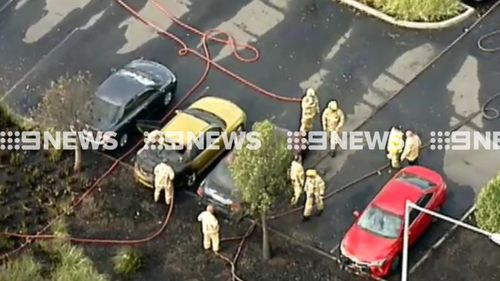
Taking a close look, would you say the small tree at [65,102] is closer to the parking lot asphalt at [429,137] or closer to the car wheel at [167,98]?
the car wheel at [167,98]

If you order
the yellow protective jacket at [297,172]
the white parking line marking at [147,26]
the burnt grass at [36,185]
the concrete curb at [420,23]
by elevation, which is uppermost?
the concrete curb at [420,23]

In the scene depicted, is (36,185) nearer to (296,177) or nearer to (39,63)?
(39,63)

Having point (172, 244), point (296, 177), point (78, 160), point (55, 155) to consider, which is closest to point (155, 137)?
point (78, 160)

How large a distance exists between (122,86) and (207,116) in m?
2.41

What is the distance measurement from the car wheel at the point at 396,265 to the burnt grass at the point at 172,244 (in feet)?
3.44

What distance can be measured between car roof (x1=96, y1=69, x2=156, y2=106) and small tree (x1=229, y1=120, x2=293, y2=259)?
5098 mm

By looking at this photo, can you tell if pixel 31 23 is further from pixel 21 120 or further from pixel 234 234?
pixel 234 234

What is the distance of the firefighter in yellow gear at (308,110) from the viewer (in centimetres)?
3266

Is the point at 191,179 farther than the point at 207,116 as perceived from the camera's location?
No

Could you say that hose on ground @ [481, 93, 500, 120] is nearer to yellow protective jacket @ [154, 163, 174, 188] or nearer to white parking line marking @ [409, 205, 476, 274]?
white parking line marking @ [409, 205, 476, 274]

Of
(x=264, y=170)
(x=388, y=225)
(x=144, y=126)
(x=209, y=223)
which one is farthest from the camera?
(x=144, y=126)

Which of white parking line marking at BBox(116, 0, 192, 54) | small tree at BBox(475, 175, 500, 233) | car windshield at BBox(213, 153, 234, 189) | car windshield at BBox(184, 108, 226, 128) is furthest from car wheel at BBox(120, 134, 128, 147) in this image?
small tree at BBox(475, 175, 500, 233)

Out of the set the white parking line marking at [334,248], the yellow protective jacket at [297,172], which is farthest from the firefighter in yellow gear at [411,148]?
the white parking line marking at [334,248]

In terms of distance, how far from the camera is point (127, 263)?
30.7 meters
